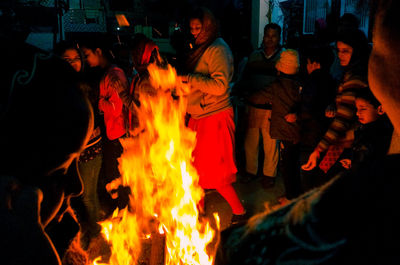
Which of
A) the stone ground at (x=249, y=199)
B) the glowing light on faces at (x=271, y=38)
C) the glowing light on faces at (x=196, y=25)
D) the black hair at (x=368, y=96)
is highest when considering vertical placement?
the glowing light on faces at (x=196, y=25)

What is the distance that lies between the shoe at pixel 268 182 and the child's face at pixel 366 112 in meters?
2.43

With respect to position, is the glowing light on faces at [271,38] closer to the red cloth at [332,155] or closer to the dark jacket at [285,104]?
the dark jacket at [285,104]

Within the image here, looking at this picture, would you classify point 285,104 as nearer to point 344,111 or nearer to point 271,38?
point 344,111

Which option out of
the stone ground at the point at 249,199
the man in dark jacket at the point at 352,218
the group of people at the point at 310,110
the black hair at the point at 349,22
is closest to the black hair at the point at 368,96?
the group of people at the point at 310,110

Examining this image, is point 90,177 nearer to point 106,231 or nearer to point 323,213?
point 106,231

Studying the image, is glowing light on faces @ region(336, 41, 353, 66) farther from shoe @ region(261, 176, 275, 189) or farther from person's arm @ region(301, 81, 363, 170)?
shoe @ region(261, 176, 275, 189)

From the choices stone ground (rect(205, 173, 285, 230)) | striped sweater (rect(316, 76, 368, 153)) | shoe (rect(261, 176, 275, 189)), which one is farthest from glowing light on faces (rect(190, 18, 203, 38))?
shoe (rect(261, 176, 275, 189))

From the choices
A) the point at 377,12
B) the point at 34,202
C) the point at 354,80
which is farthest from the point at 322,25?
the point at 34,202

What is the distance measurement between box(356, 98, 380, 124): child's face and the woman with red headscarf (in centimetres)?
152

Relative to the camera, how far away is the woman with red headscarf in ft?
13.1

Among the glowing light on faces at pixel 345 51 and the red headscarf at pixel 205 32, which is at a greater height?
the red headscarf at pixel 205 32

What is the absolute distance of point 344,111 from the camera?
12.3 feet

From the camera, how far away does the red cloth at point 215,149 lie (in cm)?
415

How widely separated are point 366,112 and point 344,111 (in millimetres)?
338
